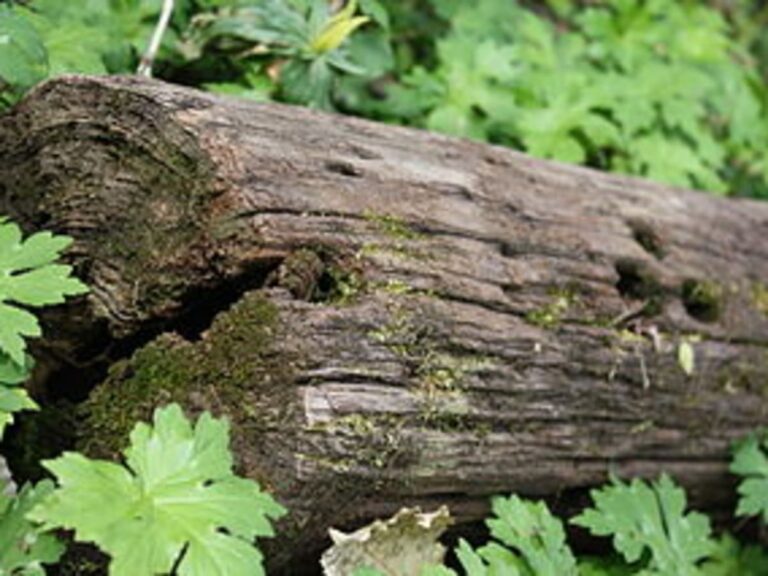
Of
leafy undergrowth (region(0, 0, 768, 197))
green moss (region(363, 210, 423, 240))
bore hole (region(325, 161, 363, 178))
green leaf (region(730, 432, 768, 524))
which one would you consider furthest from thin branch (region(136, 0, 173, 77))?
green leaf (region(730, 432, 768, 524))

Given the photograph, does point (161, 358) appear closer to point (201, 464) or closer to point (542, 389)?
point (201, 464)

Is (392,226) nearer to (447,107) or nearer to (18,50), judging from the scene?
(18,50)

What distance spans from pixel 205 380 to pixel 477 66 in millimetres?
2435

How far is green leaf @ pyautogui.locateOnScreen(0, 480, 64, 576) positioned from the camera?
7.64 feet

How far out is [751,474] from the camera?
10.9 ft

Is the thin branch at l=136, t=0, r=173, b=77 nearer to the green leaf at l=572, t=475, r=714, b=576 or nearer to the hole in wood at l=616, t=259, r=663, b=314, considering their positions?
the hole in wood at l=616, t=259, r=663, b=314

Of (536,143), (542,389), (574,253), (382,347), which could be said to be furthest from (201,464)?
(536,143)

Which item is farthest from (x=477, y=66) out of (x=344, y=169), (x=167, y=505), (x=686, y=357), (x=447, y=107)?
(x=167, y=505)

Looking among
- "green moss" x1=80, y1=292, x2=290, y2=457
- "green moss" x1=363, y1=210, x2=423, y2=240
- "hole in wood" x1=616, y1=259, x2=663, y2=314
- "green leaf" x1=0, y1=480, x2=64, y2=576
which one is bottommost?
"green leaf" x1=0, y1=480, x2=64, y2=576

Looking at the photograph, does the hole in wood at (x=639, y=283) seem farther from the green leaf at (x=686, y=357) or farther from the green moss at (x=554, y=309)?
the green moss at (x=554, y=309)

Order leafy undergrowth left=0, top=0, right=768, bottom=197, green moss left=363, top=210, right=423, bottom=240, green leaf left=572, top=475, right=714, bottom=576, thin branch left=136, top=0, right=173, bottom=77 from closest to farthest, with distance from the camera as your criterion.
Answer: green moss left=363, top=210, right=423, bottom=240, green leaf left=572, top=475, right=714, bottom=576, thin branch left=136, top=0, right=173, bottom=77, leafy undergrowth left=0, top=0, right=768, bottom=197

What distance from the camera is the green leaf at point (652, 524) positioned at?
2.96 metres

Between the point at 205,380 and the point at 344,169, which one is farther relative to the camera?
the point at 344,169

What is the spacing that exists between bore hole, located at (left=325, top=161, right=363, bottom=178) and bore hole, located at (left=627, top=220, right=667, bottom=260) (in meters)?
1.09
